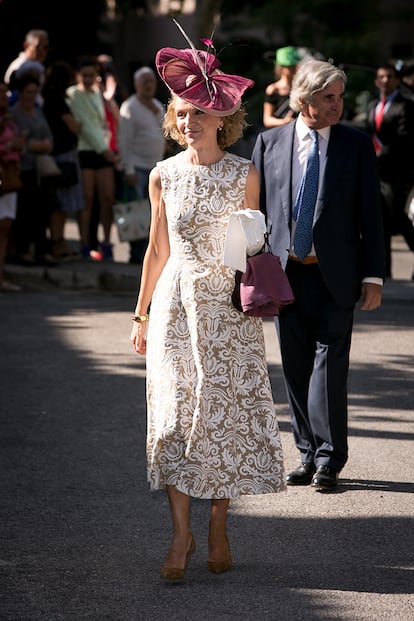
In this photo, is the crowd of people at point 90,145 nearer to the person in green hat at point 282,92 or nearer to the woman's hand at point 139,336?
the person in green hat at point 282,92

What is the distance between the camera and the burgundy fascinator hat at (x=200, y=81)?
17.1 ft

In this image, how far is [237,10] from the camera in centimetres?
3050

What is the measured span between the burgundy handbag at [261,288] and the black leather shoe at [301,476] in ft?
4.90

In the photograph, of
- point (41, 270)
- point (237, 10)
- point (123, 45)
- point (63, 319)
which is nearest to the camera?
point (63, 319)

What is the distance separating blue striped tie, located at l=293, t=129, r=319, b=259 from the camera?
20.8 feet

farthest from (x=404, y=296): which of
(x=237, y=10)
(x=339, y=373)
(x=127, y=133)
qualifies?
(x=237, y=10)

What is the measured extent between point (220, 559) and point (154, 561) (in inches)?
12.1

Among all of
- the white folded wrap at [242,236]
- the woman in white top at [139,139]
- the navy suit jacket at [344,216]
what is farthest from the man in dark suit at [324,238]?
the woman in white top at [139,139]

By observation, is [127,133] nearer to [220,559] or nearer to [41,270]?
[41,270]

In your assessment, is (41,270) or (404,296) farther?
(41,270)

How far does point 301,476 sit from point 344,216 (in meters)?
1.27

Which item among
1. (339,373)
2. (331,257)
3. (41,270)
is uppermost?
(331,257)

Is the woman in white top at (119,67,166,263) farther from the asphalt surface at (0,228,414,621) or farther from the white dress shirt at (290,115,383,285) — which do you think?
the white dress shirt at (290,115,383,285)

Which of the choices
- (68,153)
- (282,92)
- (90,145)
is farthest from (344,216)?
(90,145)
